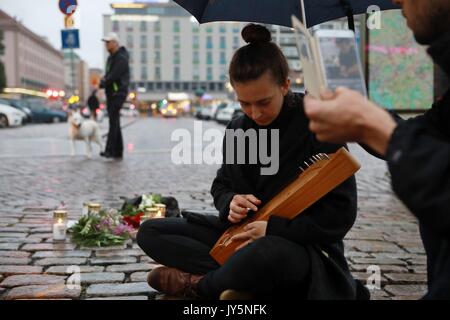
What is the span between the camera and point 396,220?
5.66 meters

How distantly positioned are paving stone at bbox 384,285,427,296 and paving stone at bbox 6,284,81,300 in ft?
5.74

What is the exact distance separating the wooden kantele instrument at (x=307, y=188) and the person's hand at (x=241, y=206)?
35 mm

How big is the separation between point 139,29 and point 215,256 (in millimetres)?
135306

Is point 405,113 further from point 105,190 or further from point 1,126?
point 1,126

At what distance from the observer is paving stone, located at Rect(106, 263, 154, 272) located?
377cm

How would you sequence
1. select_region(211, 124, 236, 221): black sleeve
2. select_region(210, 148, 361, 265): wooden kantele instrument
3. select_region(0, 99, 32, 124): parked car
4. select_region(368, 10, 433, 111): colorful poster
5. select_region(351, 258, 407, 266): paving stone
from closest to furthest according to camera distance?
select_region(210, 148, 361, 265): wooden kantele instrument, select_region(211, 124, 236, 221): black sleeve, select_region(351, 258, 407, 266): paving stone, select_region(368, 10, 433, 111): colorful poster, select_region(0, 99, 32, 124): parked car

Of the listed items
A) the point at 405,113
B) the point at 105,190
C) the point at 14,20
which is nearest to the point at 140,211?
the point at 105,190

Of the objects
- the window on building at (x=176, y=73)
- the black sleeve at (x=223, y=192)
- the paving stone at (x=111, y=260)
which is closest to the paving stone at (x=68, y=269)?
the paving stone at (x=111, y=260)

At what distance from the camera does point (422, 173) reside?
4.77 ft

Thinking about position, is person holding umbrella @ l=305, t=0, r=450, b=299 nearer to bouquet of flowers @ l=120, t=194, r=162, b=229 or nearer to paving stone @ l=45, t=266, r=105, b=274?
paving stone @ l=45, t=266, r=105, b=274

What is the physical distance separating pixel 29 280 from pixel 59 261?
459 millimetres

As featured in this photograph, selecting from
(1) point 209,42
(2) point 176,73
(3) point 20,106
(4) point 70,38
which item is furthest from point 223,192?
(1) point 209,42

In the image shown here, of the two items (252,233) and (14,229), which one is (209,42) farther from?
(252,233)

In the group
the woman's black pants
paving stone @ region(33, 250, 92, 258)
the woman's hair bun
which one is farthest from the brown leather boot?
the woman's hair bun
